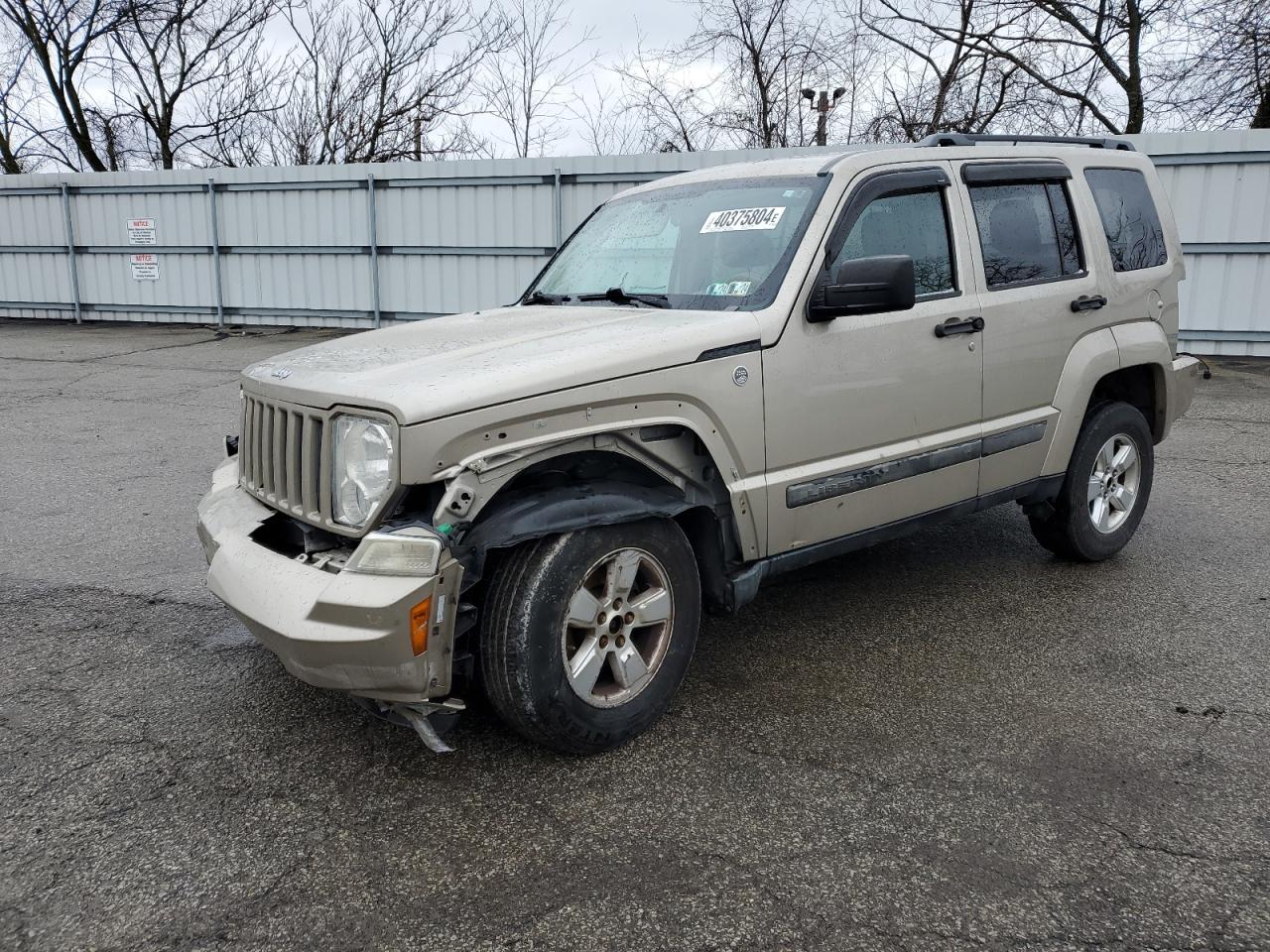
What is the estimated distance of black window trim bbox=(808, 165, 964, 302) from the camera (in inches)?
151

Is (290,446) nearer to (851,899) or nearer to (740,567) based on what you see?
(740,567)

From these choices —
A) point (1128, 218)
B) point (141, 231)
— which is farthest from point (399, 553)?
point (141, 231)

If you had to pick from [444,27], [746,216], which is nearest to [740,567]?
[746,216]

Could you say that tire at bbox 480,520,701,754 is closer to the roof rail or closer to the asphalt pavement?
the asphalt pavement

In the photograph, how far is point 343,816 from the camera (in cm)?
300

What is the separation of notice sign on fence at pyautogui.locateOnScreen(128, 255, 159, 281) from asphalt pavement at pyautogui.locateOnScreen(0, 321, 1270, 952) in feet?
46.2

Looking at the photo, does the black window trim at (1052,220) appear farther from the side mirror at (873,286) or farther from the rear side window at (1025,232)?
the side mirror at (873,286)

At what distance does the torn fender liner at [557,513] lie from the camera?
2957mm

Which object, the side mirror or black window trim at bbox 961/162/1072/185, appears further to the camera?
black window trim at bbox 961/162/1072/185

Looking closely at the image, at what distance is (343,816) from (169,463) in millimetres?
5427

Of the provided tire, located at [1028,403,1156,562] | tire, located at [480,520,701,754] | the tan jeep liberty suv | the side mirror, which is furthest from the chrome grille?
tire, located at [1028,403,1156,562]

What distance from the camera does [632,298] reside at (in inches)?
161

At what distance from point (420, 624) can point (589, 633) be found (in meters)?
0.64

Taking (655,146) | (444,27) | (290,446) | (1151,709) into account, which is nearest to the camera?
(290,446)
